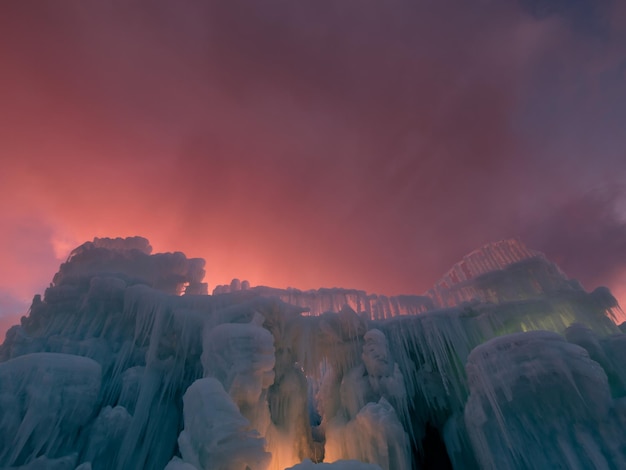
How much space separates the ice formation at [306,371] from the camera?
9.74 metres

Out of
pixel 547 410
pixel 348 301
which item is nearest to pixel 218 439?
pixel 547 410

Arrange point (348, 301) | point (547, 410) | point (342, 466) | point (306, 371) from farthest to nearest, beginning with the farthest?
point (348, 301), point (306, 371), point (547, 410), point (342, 466)

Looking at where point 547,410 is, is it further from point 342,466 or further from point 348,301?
point 348,301

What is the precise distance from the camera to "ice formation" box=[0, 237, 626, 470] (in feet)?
32.0

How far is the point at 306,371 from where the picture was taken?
14734mm

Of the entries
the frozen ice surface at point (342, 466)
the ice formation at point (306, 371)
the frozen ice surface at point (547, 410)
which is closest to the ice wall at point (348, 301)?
the ice formation at point (306, 371)

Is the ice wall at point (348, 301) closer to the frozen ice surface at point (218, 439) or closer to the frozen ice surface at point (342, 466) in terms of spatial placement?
the frozen ice surface at point (218, 439)

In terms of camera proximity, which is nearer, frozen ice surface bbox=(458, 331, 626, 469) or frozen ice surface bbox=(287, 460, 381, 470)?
frozen ice surface bbox=(287, 460, 381, 470)

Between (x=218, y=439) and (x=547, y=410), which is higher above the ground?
(x=547, y=410)

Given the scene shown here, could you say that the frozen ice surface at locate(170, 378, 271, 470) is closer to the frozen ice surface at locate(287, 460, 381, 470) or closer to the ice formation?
the ice formation

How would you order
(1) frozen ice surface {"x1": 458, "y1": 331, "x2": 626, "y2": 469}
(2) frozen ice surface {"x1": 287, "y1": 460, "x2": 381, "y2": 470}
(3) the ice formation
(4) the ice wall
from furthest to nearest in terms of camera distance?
(4) the ice wall, (3) the ice formation, (1) frozen ice surface {"x1": 458, "y1": 331, "x2": 626, "y2": 469}, (2) frozen ice surface {"x1": 287, "y1": 460, "x2": 381, "y2": 470}

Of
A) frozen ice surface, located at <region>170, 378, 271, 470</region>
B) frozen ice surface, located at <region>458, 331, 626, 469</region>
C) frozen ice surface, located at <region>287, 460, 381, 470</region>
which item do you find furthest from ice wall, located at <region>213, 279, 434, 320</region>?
frozen ice surface, located at <region>287, 460, 381, 470</region>

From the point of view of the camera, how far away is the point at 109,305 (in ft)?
48.1

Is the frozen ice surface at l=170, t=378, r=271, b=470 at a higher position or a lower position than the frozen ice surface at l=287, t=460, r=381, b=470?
higher
